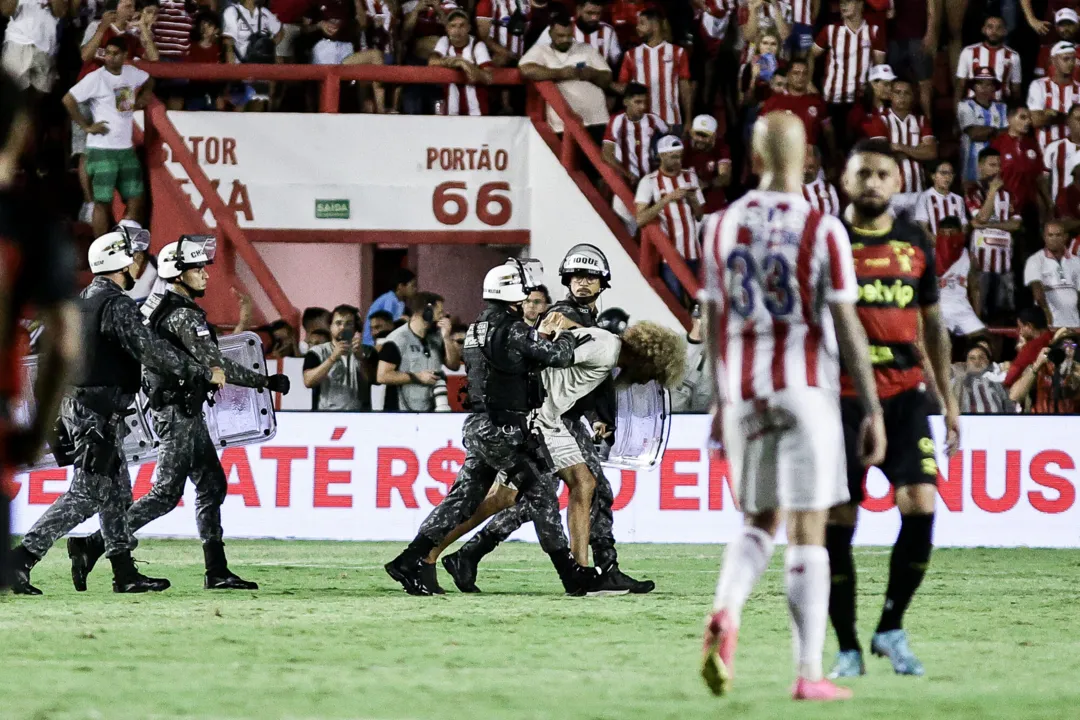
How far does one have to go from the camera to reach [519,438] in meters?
12.8

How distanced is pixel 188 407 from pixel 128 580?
1.22 m

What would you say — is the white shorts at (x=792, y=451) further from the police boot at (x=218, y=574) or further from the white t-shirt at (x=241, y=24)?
the white t-shirt at (x=241, y=24)

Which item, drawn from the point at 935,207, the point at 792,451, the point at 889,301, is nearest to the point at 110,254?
the point at 889,301

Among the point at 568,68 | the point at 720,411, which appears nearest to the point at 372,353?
the point at 568,68

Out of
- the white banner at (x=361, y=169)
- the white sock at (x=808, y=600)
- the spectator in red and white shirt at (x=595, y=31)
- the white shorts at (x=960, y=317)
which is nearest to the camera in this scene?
the white sock at (x=808, y=600)

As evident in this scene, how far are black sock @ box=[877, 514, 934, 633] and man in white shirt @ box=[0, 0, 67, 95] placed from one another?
14.3m

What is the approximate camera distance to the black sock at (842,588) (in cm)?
852

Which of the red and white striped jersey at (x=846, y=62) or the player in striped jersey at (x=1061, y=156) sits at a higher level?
the red and white striped jersey at (x=846, y=62)

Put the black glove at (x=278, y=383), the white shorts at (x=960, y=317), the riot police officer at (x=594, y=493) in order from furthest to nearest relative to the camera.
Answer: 1. the white shorts at (x=960, y=317)
2. the black glove at (x=278, y=383)
3. the riot police officer at (x=594, y=493)

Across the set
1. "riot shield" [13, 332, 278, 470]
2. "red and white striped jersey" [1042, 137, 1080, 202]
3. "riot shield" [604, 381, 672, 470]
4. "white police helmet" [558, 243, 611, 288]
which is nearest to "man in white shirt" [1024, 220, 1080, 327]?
"red and white striped jersey" [1042, 137, 1080, 202]

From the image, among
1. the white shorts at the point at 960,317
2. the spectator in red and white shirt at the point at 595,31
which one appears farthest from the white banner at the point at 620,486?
the spectator in red and white shirt at the point at 595,31

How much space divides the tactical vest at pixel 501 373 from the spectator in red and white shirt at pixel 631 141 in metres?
8.40

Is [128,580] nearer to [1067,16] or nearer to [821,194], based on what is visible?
[821,194]

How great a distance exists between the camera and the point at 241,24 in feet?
70.9
